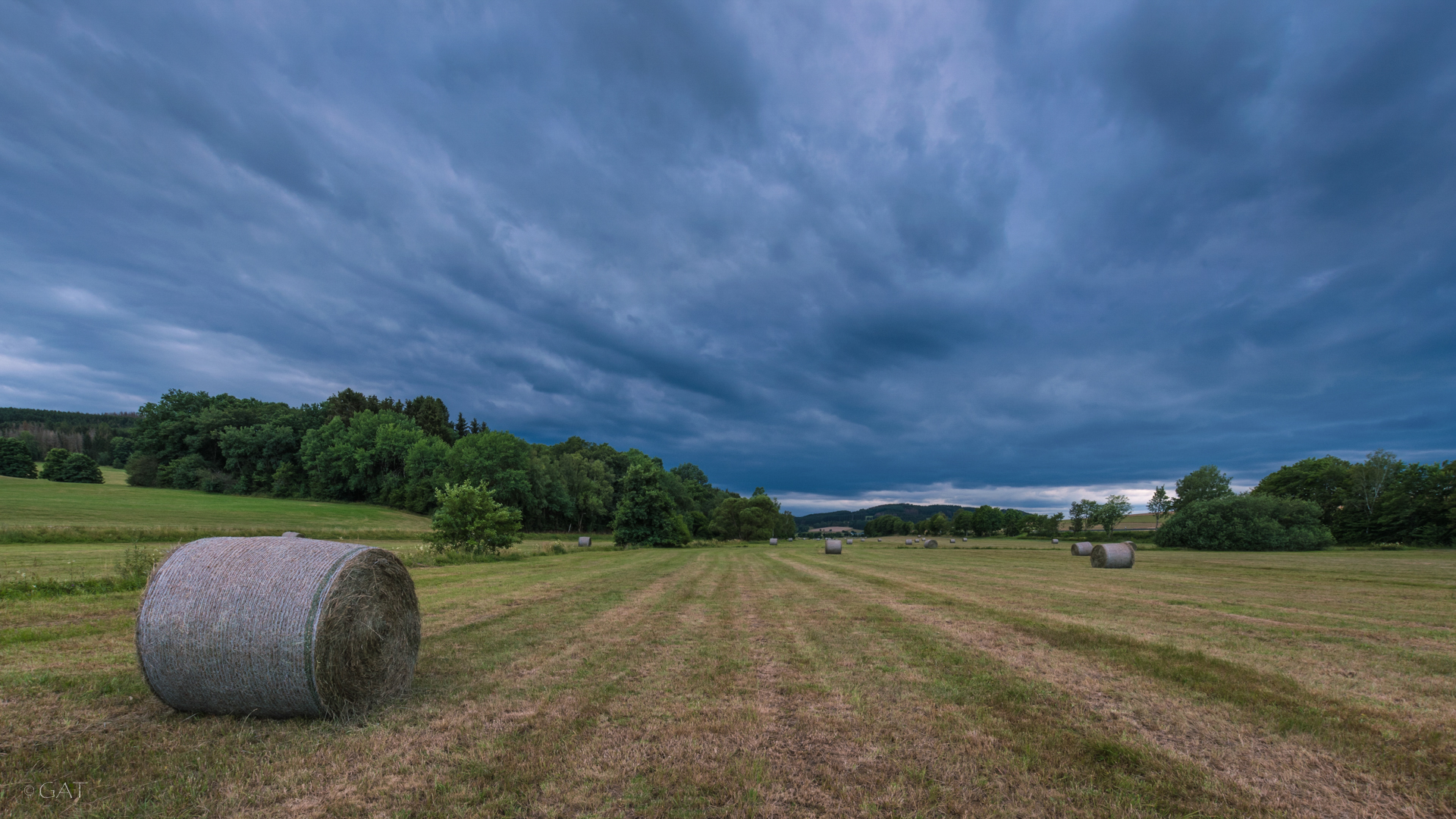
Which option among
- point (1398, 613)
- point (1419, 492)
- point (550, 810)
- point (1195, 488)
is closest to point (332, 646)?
point (550, 810)

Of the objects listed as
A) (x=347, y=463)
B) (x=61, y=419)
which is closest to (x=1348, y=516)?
(x=347, y=463)

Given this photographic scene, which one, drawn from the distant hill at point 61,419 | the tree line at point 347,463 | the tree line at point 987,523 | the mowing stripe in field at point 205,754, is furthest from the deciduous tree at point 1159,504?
the distant hill at point 61,419

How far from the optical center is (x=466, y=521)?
31.7m

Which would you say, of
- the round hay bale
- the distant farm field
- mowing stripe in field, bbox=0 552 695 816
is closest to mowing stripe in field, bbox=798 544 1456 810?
mowing stripe in field, bbox=0 552 695 816

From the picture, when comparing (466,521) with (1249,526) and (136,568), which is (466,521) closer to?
(136,568)

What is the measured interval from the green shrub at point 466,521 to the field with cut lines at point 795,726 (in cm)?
1971

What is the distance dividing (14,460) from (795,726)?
135m

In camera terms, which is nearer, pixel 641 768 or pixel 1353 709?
pixel 641 768

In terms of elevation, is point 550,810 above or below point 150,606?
below

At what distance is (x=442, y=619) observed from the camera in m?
11.7

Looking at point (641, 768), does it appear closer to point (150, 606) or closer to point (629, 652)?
point (629, 652)

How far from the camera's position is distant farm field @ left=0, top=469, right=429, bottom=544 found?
102 ft

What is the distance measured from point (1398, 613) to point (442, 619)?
71.0 ft

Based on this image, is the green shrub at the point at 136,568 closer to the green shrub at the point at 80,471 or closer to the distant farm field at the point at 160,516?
the distant farm field at the point at 160,516
